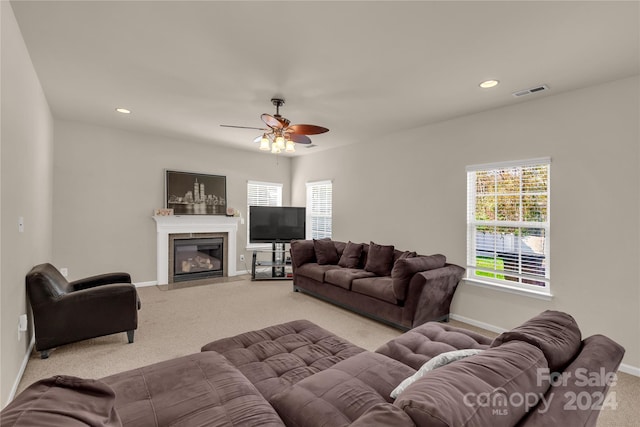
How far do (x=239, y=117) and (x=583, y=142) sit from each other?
A: 13.2 ft

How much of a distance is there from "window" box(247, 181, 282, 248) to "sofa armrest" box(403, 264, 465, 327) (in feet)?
13.5

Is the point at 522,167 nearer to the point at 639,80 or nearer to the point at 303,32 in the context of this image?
the point at 639,80

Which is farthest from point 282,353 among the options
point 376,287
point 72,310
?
point 72,310

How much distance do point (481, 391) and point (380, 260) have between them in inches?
144

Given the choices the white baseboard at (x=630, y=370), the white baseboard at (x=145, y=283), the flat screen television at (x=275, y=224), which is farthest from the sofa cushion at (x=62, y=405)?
the flat screen television at (x=275, y=224)

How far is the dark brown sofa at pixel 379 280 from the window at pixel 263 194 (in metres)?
1.90

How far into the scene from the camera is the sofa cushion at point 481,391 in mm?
838

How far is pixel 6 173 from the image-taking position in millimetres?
2121

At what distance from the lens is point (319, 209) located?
22.4 feet

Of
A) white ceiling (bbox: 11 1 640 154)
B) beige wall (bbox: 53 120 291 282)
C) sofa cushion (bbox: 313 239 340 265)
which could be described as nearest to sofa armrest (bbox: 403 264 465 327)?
sofa cushion (bbox: 313 239 340 265)

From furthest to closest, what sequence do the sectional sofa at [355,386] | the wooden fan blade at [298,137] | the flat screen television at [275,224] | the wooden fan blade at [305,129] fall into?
the flat screen television at [275,224], the wooden fan blade at [298,137], the wooden fan blade at [305,129], the sectional sofa at [355,386]

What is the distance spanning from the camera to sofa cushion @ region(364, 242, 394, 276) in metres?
4.50

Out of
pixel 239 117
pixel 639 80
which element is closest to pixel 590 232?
pixel 639 80

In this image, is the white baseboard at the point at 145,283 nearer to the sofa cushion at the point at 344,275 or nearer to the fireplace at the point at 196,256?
the fireplace at the point at 196,256
